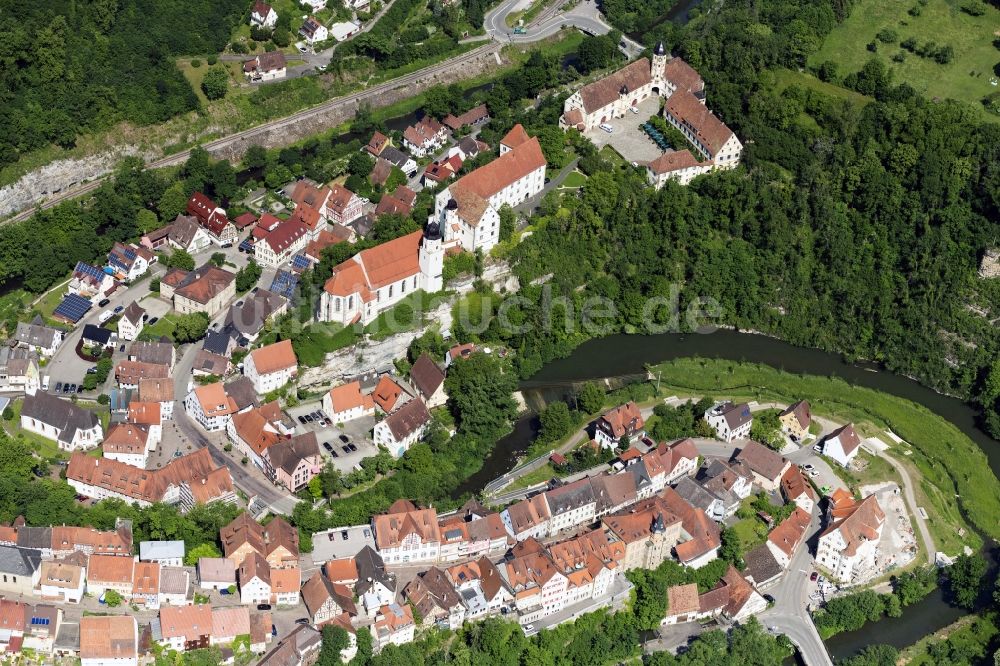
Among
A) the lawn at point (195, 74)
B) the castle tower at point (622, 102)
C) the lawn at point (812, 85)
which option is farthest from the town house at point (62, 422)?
the lawn at point (812, 85)

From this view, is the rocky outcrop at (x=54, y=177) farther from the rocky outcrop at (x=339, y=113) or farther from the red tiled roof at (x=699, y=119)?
the red tiled roof at (x=699, y=119)

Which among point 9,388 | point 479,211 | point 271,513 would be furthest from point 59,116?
point 271,513

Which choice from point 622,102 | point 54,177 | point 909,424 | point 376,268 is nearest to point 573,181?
point 622,102

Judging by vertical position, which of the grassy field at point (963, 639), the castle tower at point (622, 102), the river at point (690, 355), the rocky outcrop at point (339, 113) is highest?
the castle tower at point (622, 102)

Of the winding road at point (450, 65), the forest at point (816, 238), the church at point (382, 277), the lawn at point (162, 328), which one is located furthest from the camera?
the winding road at point (450, 65)

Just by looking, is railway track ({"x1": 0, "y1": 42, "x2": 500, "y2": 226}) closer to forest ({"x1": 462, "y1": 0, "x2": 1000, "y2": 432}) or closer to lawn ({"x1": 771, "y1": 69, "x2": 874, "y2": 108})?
forest ({"x1": 462, "y1": 0, "x2": 1000, "y2": 432})

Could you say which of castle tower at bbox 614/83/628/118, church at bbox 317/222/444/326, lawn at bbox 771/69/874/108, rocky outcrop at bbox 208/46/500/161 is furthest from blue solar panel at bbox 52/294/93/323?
lawn at bbox 771/69/874/108

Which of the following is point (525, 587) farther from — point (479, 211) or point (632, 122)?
point (632, 122)
